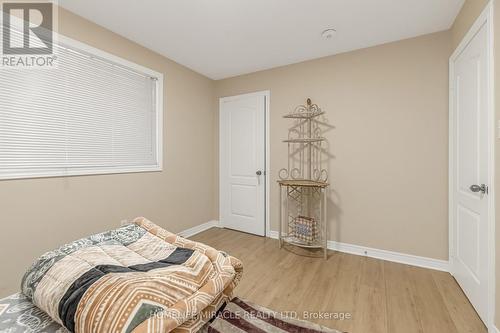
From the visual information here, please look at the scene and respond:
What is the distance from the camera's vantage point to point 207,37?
260 cm

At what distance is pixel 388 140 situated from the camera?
265 centimetres

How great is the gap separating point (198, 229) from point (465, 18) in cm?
403

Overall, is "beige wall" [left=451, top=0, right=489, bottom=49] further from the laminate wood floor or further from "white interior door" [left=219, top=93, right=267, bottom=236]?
the laminate wood floor

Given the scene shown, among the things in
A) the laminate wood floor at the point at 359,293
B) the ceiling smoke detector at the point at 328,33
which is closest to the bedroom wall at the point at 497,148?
the laminate wood floor at the point at 359,293

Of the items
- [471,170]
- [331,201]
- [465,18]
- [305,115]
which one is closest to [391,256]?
[331,201]

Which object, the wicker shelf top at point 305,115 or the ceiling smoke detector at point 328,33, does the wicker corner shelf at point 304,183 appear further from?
the ceiling smoke detector at point 328,33

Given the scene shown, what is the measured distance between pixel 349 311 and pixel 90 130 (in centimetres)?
297

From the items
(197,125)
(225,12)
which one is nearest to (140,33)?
(225,12)

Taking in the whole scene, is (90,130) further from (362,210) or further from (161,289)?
(362,210)

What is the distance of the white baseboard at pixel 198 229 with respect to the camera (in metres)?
3.40

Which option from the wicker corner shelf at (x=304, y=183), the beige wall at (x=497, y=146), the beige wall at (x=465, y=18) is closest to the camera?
the beige wall at (x=497, y=146)

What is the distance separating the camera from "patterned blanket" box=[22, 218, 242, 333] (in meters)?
0.85

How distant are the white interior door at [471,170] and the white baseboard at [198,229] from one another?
3.21 m

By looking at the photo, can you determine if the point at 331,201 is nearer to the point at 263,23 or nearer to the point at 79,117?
the point at 263,23
